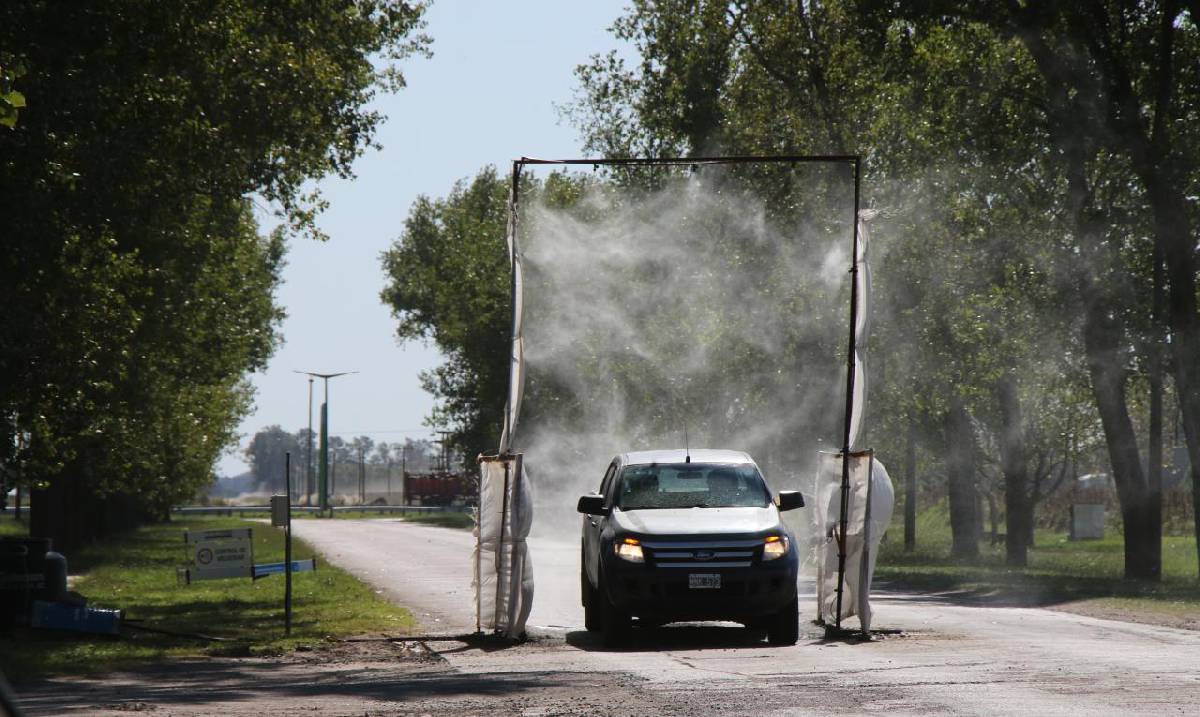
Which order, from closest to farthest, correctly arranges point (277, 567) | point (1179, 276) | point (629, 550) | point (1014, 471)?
point (629, 550) < point (277, 567) < point (1179, 276) < point (1014, 471)

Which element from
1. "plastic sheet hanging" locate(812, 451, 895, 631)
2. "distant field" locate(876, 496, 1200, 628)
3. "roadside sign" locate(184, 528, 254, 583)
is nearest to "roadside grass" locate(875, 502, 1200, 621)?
"distant field" locate(876, 496, 1200, 628)

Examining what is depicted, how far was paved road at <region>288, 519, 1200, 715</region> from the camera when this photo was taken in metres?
10.5

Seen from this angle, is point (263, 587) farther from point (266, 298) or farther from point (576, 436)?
point (266, 298)

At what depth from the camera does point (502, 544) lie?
16250mm

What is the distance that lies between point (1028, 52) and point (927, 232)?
4.69 m

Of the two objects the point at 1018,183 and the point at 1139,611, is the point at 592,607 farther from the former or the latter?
the point at 1018,183

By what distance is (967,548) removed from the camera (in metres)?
41.9

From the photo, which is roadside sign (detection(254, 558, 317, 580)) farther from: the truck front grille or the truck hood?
the truck front grille

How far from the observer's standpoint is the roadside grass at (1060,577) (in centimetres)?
2337

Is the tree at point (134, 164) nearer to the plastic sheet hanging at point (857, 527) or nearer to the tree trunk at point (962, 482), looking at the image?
the plastic sheet hanging at point (857, 527)

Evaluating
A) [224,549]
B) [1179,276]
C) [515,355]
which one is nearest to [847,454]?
[515,355]

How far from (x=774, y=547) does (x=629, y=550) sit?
4.48 ft

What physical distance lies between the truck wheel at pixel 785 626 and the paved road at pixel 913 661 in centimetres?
18

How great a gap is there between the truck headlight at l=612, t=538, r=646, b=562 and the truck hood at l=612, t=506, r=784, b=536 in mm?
103
